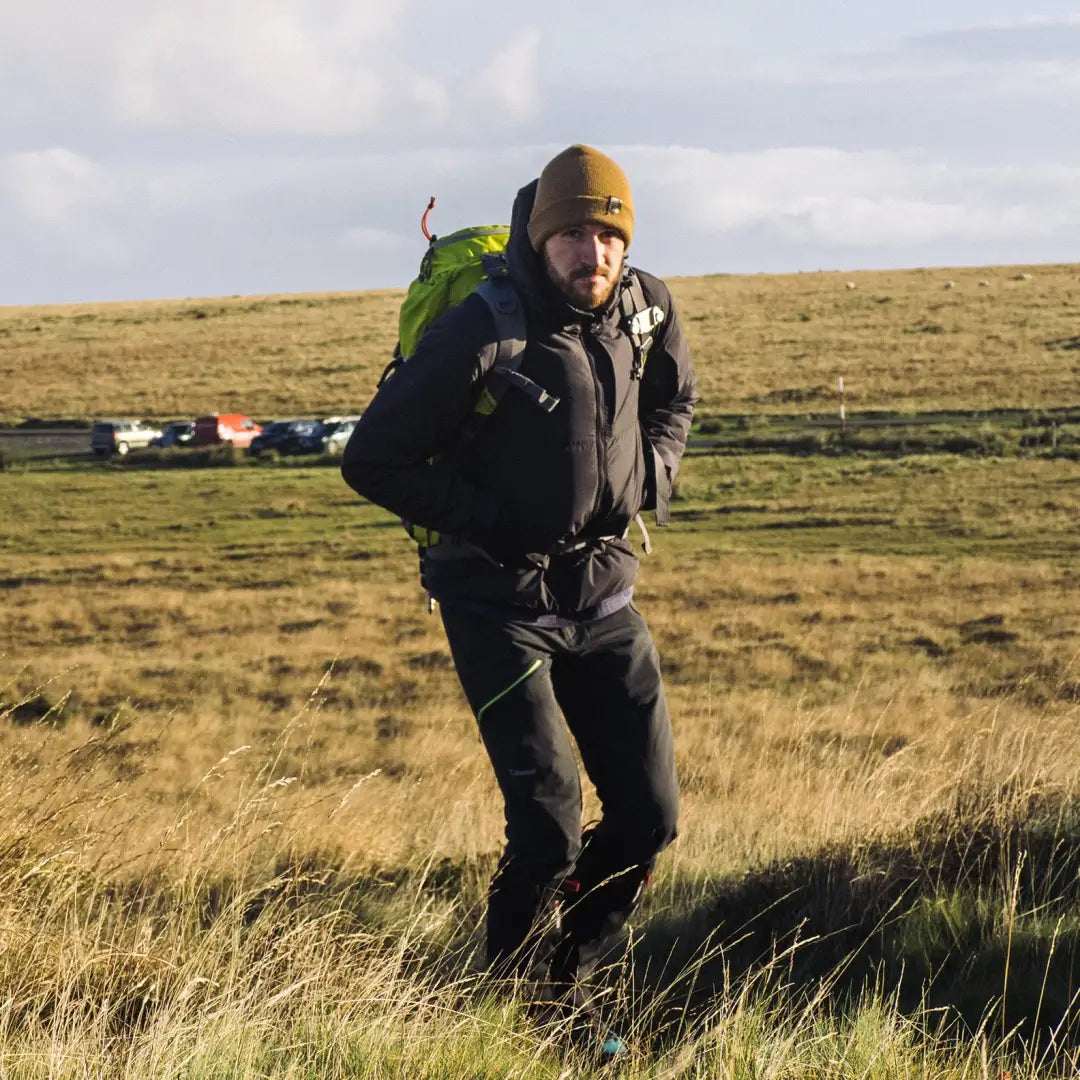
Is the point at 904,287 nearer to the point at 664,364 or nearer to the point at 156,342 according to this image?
the point at 156,342

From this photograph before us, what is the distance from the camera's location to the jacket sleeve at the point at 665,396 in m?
4.05

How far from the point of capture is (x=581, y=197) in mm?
3670

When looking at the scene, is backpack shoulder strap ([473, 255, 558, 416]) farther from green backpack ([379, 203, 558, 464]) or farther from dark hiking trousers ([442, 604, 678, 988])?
dark hiking trousers ([442, 604, 678, 988])

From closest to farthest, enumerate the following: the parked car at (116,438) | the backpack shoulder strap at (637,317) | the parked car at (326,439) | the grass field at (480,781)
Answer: the grass field at (480,781) < the backpack shoulder strap at (637,317) < the parked car at (326,439) < the parked car at (116,438)

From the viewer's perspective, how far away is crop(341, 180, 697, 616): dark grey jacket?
364 cm

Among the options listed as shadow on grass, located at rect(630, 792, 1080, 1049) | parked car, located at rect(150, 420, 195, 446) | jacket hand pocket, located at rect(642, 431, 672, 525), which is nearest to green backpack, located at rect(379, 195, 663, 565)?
jacket hand pocket, located at rect(642, 431, 672, 525)

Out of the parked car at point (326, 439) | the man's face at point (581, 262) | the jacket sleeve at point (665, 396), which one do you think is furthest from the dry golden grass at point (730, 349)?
the man's face at point (581, 262)

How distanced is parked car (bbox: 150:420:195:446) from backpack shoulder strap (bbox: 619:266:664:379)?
43661 mm

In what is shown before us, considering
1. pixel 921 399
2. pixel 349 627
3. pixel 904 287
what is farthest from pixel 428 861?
pixel 904 287

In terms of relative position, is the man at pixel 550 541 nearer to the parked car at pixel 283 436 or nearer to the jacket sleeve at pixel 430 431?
the jacket sleeve at pixel 430 431

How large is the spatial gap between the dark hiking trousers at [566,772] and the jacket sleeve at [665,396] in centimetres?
40

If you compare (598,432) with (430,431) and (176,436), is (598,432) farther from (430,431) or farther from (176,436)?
(176,436)

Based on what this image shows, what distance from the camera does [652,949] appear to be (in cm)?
425

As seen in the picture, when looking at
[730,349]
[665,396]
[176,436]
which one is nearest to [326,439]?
[176,436]
